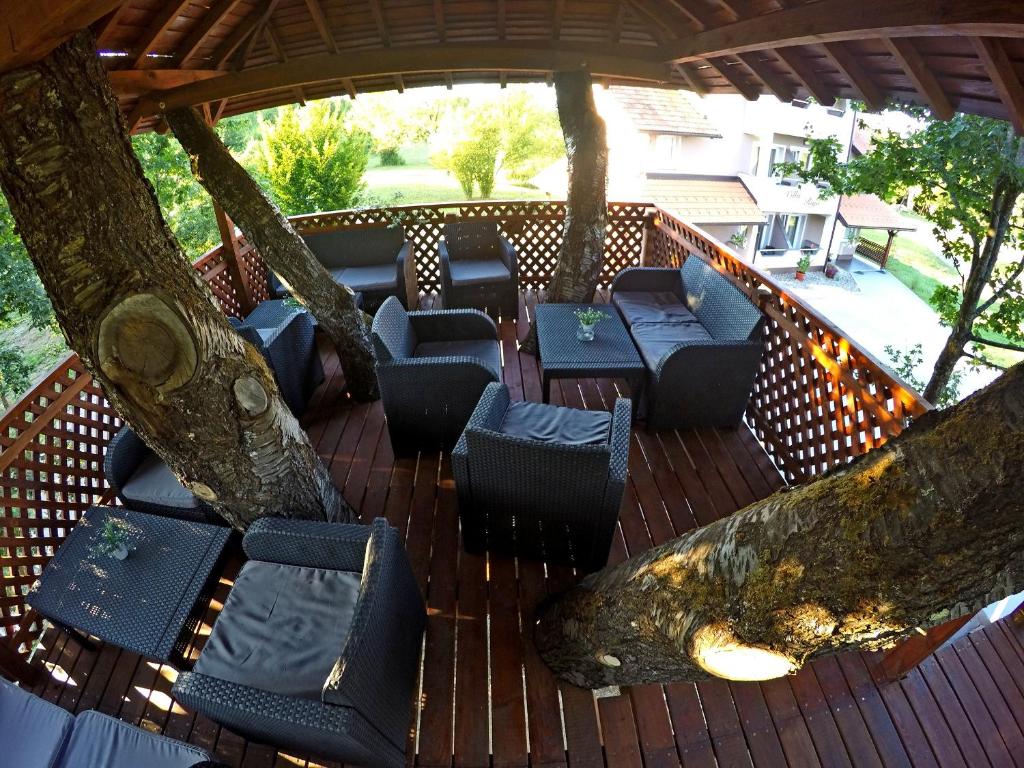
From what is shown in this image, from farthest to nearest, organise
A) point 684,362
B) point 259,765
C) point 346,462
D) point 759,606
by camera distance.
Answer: point 346,462 < point 684,362 < point 259,765 < point 759,606

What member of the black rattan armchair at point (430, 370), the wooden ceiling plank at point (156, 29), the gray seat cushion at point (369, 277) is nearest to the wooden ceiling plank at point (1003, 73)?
the black rattan armchair at point (430, 370)

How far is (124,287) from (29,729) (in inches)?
65.1

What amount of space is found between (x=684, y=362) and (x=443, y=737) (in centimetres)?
Answer: 244

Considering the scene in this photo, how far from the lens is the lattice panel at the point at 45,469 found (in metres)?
2.49

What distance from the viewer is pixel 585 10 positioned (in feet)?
11.9

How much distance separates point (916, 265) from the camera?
19.3 metres

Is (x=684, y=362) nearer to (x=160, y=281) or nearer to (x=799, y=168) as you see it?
(x=160, y=281)

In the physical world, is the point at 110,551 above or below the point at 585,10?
below

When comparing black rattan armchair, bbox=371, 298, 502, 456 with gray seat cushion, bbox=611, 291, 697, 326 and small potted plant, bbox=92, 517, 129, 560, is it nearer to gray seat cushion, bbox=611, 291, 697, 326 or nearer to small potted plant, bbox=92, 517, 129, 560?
gray seat cushion, bbox=611, 291, 697, 326

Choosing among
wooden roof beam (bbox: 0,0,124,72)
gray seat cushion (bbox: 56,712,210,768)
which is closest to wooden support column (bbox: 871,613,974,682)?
gray seat cushion (bbox: 56,712,210,768)

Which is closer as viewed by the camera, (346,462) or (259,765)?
(259,765)

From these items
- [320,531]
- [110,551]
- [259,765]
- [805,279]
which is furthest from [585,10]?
[805,279]

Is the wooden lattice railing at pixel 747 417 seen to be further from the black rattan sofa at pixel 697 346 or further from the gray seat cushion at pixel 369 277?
the gray seat cushion at pixel 369 277

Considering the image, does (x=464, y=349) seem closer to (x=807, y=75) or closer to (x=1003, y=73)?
(x=807, y=75)
